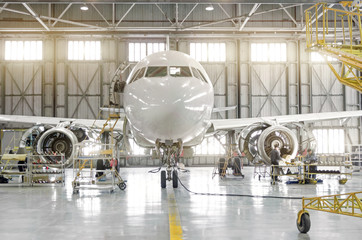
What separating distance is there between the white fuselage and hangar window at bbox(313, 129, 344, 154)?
22.6 m

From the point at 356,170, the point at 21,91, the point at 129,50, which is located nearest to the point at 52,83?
the point at 21,91

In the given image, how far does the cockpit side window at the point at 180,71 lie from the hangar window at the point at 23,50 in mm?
23373

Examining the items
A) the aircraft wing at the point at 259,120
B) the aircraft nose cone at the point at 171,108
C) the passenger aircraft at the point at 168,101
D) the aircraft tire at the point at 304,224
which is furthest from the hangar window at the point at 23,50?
the aircraft tire at the point at 304,224

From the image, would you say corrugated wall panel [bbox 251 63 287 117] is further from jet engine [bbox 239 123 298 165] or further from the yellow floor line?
the yellow floor line

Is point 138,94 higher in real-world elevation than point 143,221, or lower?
higher

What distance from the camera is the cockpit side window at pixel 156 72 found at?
9039 mm

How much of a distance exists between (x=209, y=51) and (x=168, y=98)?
23045mm

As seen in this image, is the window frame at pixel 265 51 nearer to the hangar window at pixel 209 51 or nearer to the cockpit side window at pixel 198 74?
the hangar window at pixel 209 51

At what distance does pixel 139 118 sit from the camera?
Result: 345 inches

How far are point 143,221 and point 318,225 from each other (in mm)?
2679

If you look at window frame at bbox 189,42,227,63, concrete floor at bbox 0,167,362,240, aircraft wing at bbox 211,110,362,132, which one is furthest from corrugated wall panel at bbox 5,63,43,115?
concrete floor at bbox 0,167,362,240

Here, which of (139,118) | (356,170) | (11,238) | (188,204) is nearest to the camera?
(11,238)

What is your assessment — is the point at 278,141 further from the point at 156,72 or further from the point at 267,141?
the point at 156,72

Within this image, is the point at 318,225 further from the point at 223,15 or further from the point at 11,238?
the point at 223,15
